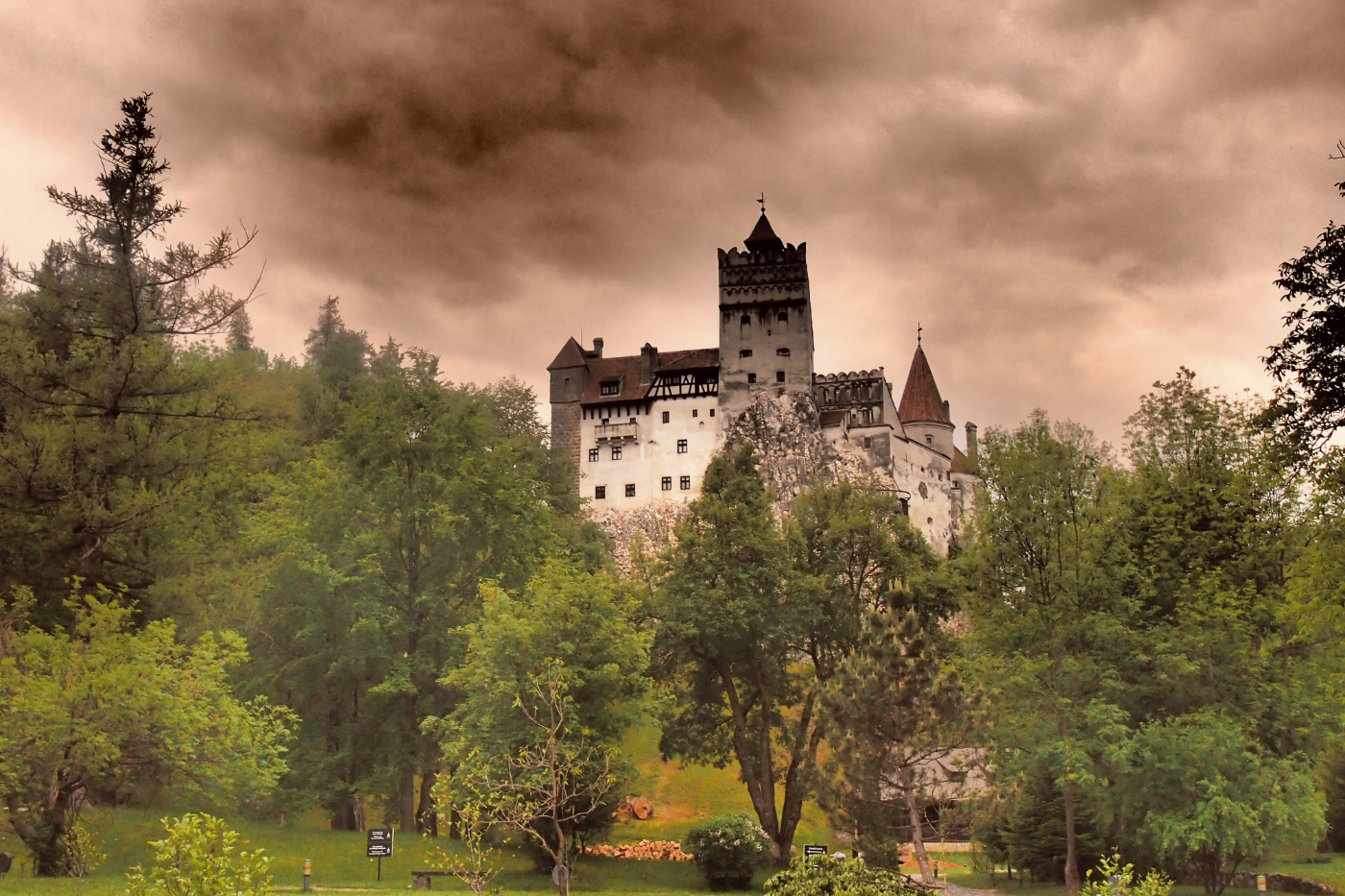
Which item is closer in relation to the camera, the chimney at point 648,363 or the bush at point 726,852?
the bush at point 726,852

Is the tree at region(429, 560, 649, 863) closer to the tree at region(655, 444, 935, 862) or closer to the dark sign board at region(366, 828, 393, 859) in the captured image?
the dark sign board at region(366, 828, 393, 859)

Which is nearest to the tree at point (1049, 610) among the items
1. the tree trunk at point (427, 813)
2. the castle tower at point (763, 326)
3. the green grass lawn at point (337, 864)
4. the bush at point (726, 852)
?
the bush at point (726, 852)

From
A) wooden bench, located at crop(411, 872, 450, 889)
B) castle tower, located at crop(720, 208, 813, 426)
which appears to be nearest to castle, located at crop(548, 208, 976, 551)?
castle tower, located at crop(720, 208, 813, 426)

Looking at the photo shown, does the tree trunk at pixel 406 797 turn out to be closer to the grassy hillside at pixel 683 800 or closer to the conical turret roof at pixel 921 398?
the grassy hillside at pixel 683 800

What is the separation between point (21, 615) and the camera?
2659 centimetres

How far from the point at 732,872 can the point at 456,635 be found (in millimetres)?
Answer: 11707

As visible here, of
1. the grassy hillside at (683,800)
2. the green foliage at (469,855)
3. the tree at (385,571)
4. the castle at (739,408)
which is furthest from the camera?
the castle at (739,408)

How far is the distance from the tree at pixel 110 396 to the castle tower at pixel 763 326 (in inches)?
2357

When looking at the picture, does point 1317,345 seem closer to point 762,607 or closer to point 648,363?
point 762,607

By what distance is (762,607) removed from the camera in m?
36.9

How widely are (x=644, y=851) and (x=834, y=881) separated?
76.8 feet

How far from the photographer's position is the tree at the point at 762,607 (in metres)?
36.9

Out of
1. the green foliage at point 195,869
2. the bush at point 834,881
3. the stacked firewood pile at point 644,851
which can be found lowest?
the stacked firewood pile at point 644,851

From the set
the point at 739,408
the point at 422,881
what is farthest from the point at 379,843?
the point at 739,408
